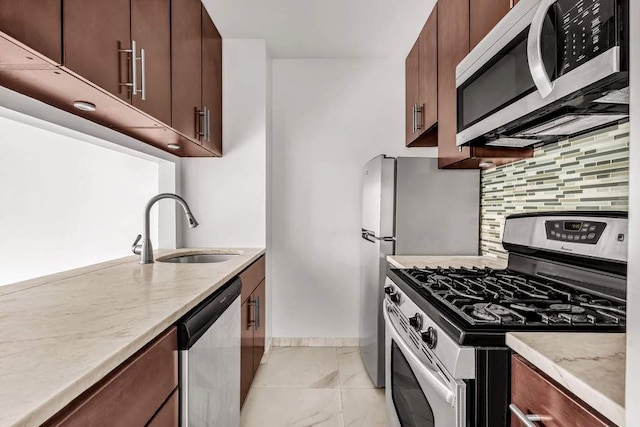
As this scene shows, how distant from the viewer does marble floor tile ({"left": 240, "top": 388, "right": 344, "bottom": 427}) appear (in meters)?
2.09

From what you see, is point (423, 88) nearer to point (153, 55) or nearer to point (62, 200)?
point (153, 55)

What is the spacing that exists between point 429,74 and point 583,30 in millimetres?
1489

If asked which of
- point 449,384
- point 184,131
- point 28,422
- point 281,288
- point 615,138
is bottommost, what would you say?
point 281,288

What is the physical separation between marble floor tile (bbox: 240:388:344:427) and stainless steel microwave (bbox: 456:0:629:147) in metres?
1.65

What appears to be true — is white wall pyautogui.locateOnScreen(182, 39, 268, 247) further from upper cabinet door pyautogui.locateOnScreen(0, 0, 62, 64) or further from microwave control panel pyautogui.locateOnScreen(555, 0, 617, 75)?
microwave control panel pyautogui.locateOnScreen(555, 0, 617, 75)

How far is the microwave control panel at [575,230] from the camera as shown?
4.05ft

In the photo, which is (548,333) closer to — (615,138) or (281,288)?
(615,138)

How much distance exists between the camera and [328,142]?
126 inches

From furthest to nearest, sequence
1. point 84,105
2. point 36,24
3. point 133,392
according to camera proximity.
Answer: point 84,105 → point 36,24 → point 133,392

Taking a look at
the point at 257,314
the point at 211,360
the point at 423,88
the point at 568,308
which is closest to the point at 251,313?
the point at 257,314

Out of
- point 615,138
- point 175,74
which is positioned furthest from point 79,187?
point 615,138

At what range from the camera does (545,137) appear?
1.56m

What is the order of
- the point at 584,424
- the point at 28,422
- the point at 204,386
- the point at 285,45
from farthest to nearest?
the point at 285,45, the point at 204,386, the point at 584,424, the point at 28,422

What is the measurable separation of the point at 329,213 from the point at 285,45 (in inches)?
54.2
